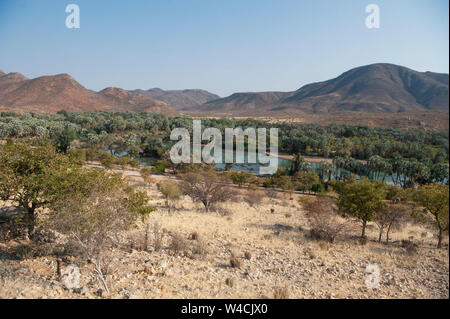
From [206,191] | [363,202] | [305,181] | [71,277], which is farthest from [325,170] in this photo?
[71,277]

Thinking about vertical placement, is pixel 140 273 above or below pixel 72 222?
below

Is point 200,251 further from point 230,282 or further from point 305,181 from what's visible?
point 305,181

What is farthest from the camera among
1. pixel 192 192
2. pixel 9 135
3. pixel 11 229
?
pixel 9 135

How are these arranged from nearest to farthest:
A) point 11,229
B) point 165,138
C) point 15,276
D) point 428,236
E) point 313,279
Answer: point 15,276 < point 313,279 < point 11,229 < point 428,236 < point 165,138

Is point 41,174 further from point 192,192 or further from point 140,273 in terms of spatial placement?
point 192,192

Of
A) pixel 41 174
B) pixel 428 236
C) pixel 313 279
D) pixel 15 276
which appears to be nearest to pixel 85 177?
pixel 41 174
